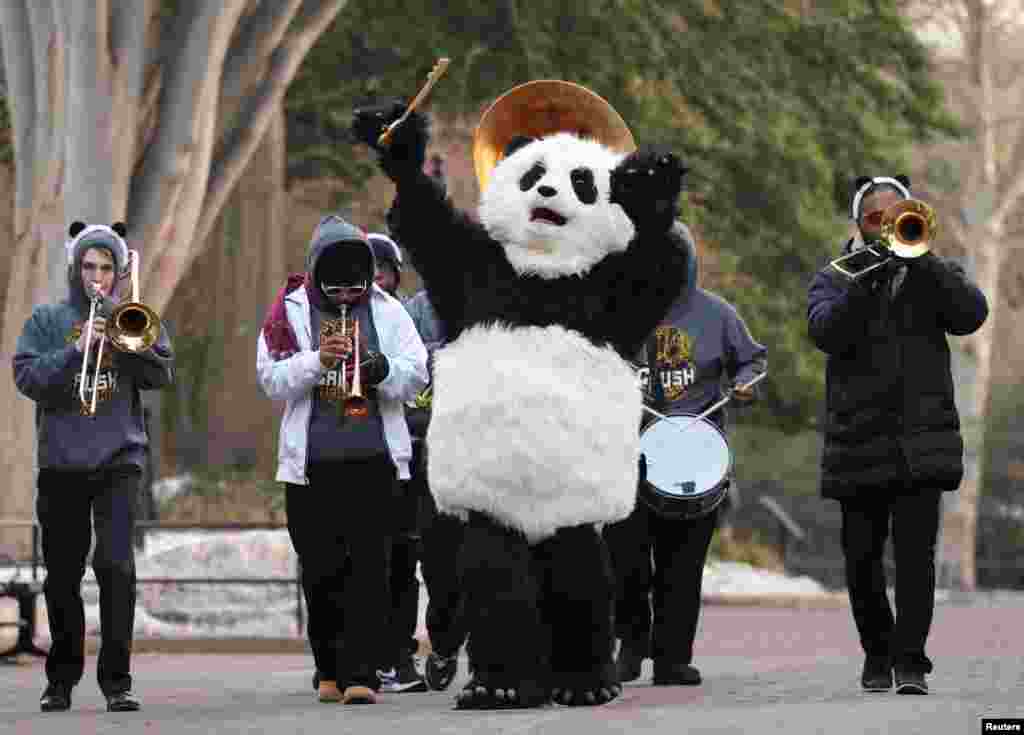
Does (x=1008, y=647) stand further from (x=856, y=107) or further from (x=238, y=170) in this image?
(x=856, y=107)

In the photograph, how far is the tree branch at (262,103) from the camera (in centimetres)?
1953

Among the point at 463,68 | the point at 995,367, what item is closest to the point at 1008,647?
the point at 463,68

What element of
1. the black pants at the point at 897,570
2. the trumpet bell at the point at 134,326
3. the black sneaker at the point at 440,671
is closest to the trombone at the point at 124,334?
the trumpet bell at the point at 134,326

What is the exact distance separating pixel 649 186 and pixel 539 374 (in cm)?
86

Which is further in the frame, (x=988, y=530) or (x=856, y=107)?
(x=988, y=530)

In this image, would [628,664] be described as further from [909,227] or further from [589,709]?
[909,227]

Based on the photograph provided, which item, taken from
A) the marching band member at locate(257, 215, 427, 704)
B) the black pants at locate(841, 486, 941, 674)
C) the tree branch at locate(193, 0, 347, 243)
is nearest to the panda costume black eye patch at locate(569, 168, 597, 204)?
the marching band member at locate(257, 215, 427, 704)

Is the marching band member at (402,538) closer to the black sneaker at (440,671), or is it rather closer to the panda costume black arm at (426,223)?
the black sneaker at (440,671)

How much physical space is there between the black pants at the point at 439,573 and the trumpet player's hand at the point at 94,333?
1811mm

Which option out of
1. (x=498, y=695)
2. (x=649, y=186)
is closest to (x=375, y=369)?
(x=649, y=186)

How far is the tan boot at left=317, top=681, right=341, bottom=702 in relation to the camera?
10.7 m

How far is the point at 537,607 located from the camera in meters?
9.88

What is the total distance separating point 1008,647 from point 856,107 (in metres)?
12.8

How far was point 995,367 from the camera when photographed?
4675 centimetres
